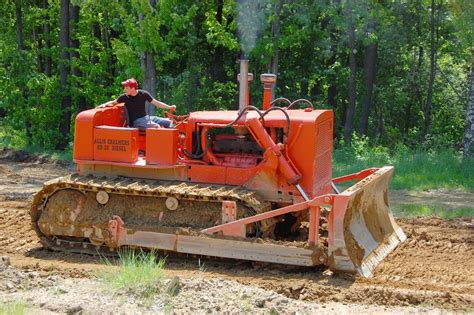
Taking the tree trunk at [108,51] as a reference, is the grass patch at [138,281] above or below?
below

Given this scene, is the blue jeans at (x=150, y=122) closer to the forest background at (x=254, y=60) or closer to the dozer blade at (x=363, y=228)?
the dozer blade at (x=363, y=228)

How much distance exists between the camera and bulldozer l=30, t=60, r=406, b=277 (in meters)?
9.65

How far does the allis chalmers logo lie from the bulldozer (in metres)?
0.01

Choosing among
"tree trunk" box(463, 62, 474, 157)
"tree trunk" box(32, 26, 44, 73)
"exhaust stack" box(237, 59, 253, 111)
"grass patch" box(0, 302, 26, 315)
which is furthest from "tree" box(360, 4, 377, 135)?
"grass patch" box(0, 302, 26, 315)

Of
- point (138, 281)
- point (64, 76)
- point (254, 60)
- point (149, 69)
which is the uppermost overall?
point (254, 60)

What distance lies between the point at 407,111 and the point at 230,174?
1916 cm

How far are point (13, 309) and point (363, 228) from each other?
15.7 ft

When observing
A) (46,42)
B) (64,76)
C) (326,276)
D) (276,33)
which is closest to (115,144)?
(326,276)

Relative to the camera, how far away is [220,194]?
9797 millimetres

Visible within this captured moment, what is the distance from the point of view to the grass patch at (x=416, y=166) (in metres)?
16.2

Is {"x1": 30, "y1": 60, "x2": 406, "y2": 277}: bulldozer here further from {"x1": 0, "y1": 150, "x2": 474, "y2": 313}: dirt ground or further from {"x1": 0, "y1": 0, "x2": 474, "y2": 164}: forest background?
{"x1": 0, "y1": 0, "x2": 474, "y2": 164}: forest background

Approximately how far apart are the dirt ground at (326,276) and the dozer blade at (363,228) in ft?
0.52

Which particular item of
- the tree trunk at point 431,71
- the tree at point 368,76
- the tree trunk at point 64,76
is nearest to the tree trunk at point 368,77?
the tree at point 368,76

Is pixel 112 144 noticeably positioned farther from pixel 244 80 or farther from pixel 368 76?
pixel 368 76
